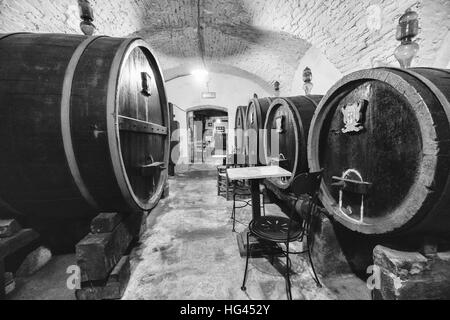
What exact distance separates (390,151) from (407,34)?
3.91 feet

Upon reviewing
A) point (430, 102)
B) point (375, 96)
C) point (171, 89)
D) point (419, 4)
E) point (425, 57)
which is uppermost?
point (171, 89)

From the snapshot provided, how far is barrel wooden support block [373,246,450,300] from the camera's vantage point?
1.27 m


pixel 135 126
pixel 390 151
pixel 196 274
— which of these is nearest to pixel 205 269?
pixel 196 274

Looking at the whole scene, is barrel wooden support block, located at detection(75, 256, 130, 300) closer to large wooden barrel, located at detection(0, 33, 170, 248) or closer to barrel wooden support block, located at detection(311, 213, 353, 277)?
large wooden barrel, located at detection(0, 33, 170, 248)

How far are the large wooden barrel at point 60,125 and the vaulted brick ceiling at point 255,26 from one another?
1483mm

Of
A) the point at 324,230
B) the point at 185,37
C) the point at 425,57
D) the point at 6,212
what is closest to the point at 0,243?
the point at 6,212

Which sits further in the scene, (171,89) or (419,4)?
(171,89)

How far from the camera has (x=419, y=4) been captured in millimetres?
2291

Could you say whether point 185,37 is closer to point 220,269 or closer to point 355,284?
point 220,269

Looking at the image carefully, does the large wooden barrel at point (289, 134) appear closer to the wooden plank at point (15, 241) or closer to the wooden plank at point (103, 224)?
the wooden plank at point (103, 224)

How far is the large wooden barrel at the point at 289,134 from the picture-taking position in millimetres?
2473

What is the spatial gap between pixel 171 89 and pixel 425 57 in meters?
8.78

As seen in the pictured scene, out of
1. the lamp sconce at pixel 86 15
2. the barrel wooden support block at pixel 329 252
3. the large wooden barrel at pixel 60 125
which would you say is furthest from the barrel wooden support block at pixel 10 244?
the barrel wooden support block at pixel 329 252

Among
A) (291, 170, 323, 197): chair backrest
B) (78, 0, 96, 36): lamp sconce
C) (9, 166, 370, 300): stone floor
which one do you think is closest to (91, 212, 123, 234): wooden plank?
(9, 166, 370, 300): stone floor
